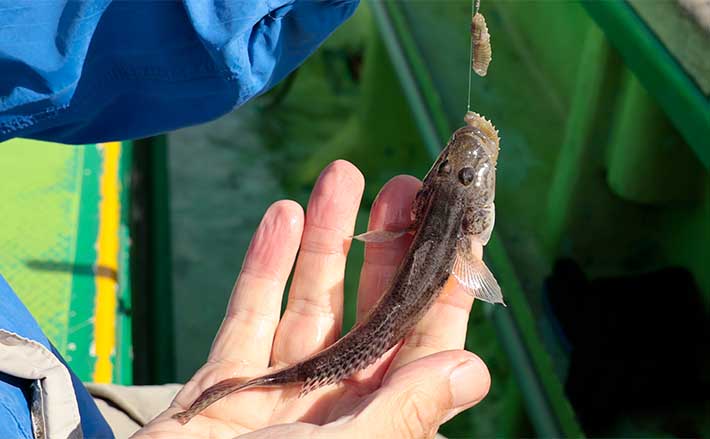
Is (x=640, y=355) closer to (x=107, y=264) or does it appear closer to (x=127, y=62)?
(x=107, y=264)

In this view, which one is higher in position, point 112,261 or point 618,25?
point 618,25

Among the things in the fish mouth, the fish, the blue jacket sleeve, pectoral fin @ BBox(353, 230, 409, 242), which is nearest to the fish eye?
the fish

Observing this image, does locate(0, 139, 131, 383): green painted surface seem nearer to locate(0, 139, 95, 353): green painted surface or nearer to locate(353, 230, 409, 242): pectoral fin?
locate(0, 139, 95, 353): green painted surface

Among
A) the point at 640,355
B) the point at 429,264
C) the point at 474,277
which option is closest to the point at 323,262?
the point at 429,264

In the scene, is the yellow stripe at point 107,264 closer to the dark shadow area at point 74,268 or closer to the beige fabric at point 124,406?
the dark shadow area at point 74,268

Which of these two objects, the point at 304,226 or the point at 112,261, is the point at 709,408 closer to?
the point at 304,226

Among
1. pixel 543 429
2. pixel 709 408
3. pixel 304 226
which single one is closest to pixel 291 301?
pixel 304 226
